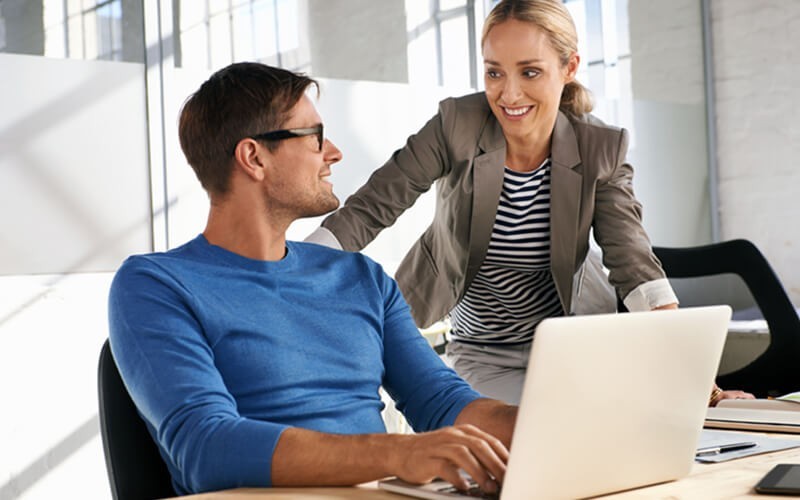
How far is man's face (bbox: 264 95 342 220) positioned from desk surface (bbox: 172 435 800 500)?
20.6 inches

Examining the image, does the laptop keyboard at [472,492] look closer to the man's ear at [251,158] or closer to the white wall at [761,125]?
the man's ear at [251,158]

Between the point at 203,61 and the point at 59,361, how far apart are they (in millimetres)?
1037

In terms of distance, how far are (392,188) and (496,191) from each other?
0.22m

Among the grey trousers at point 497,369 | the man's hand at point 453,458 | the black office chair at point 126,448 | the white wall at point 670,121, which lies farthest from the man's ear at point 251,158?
the white wall at point 670,121

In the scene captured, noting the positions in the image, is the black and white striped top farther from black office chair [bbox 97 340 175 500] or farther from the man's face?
black office chair [bbox 97 340 175 500]

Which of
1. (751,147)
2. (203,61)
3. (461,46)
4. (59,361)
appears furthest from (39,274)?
(751,147)

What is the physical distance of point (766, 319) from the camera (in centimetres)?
246

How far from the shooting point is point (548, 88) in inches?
77.3

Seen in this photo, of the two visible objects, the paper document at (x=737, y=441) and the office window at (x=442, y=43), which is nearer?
the paper document at (x=737, y=441)

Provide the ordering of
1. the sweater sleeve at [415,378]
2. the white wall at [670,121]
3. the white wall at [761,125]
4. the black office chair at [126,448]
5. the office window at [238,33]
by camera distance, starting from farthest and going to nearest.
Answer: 1. the white wall at [670,121]
2. the white wall at [761,125]
3. the office window at [238,33]
4. the sweater sleeve at [415,378]
5. the black office chair at [126,448]

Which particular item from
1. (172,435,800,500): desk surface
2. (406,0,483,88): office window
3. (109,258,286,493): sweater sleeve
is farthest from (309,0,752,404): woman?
(406,0,483,88): office window

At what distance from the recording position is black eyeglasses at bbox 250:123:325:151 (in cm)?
142

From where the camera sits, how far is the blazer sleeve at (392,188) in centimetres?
191

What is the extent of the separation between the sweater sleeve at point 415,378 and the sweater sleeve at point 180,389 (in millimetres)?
306
